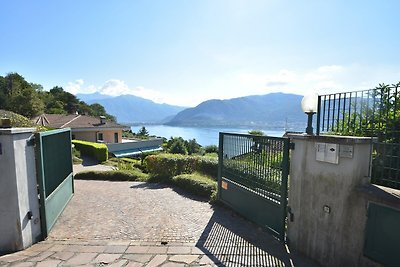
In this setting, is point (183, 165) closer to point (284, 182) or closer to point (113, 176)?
point (113, 176)

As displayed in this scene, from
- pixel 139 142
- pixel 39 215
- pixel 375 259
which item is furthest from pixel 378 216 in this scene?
pixel 139 142

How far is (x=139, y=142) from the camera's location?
33688mm

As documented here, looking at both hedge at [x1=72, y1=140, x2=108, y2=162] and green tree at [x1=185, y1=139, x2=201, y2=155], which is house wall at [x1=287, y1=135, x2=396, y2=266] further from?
green tree at [x1=185, y1=139, x2=201, y2=155]

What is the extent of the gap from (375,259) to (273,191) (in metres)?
2.00

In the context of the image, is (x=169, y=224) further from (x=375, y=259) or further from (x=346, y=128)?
(x=346, y=128)

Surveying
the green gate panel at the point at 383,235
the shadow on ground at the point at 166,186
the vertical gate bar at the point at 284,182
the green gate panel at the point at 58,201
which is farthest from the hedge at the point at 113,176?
the green gate panel at the point at 383,235

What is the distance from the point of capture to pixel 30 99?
117 feet

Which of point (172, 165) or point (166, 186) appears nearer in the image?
point (166, 186)

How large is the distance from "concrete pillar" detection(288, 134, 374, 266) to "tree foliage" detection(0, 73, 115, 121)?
4017cm

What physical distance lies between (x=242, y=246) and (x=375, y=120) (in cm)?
318

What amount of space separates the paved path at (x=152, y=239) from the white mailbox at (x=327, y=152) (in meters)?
1.75

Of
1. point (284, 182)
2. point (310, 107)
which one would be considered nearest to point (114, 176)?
point (284, 182)

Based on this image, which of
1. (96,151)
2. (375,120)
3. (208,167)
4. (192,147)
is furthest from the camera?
(192,147)

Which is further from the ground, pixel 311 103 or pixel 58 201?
pixel 311 103
